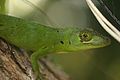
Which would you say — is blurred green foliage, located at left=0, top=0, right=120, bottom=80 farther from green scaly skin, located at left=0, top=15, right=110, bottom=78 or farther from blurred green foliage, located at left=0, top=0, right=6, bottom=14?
green scaly skin, located at left=0, top=15, right=110, bottom=78

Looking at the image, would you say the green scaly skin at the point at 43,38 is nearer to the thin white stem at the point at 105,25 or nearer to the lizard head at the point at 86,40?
the lizard head at the point at 86,40

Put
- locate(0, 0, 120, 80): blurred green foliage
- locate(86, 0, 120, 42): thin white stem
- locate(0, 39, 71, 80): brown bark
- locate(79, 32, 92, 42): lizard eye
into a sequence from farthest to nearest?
locate(0, 0, 120, 80): blurred green foliage
locate(79, 32, 92, 42): lizard eye
locate(0, 39, 71, 80): brown bark
locate(86, 0, 120, 42): thin white stem

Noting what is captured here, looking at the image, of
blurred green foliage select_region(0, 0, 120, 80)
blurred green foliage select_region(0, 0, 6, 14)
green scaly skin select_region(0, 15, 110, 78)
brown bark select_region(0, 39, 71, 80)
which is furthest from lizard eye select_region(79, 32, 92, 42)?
blurred green foliage select_region(0, 0, 6, 14)

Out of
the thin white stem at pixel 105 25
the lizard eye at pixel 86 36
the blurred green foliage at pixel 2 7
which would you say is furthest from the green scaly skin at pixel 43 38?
the thin white stem at pixel 105 25

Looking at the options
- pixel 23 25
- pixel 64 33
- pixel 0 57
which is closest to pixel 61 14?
pixel 64 33

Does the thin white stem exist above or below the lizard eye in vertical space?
above

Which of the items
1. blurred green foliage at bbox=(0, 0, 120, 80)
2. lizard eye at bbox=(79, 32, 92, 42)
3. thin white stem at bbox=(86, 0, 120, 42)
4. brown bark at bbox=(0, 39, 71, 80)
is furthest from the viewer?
blurred green foliage at bbox=(0, 0, 120, 80)

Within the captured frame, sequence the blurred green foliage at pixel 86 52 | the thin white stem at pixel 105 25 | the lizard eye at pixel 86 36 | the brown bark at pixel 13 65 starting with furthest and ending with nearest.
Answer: the blurred green foliage at pixel 86 52 < the lizard eye at pixel 86 36 < the brown bark at pixel 13 65 < the thin white stem at pixel 105 25

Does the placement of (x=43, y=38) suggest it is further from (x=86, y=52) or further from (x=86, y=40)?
(x=86, y=52)
